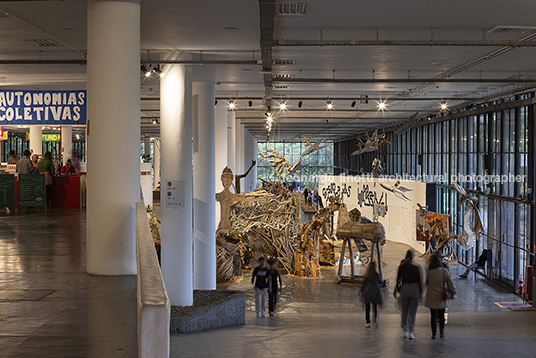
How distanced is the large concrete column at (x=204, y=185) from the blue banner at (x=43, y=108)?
3.24 m

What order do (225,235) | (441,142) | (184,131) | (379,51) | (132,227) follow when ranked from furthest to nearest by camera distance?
(441,142) < (225,235) < (379,51) < (184,131) < (132,227)

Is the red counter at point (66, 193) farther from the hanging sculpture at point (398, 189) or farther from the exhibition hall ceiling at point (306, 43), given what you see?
the hanging sculpture at point (398, 189)

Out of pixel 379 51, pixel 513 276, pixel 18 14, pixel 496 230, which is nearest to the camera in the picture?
pixel 18 14

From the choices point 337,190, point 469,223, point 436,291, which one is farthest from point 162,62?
point 337,190

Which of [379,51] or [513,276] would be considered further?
[513,276]

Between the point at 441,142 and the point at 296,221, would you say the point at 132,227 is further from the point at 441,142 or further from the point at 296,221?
the point at 441,142

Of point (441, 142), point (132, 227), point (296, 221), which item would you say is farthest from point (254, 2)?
point (441, 142)

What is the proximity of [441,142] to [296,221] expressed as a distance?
482 inches

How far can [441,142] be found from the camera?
27250 millimetres

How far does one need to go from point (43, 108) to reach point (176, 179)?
3.27m

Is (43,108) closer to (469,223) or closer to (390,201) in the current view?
(469,223)

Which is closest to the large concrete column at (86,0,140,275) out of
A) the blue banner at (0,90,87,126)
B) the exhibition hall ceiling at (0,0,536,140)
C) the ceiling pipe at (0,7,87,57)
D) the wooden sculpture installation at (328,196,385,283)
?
the exhibition hall ceiling at (0,0,536,140)

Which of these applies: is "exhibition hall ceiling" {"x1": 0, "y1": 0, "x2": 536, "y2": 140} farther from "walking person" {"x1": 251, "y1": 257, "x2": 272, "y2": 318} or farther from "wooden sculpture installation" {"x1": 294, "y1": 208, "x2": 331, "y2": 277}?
"wooden sculpture installation" {"x1": 294, "y1": 208, "x2": 331, "y2": 277}

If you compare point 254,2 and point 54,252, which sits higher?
point 254,2
